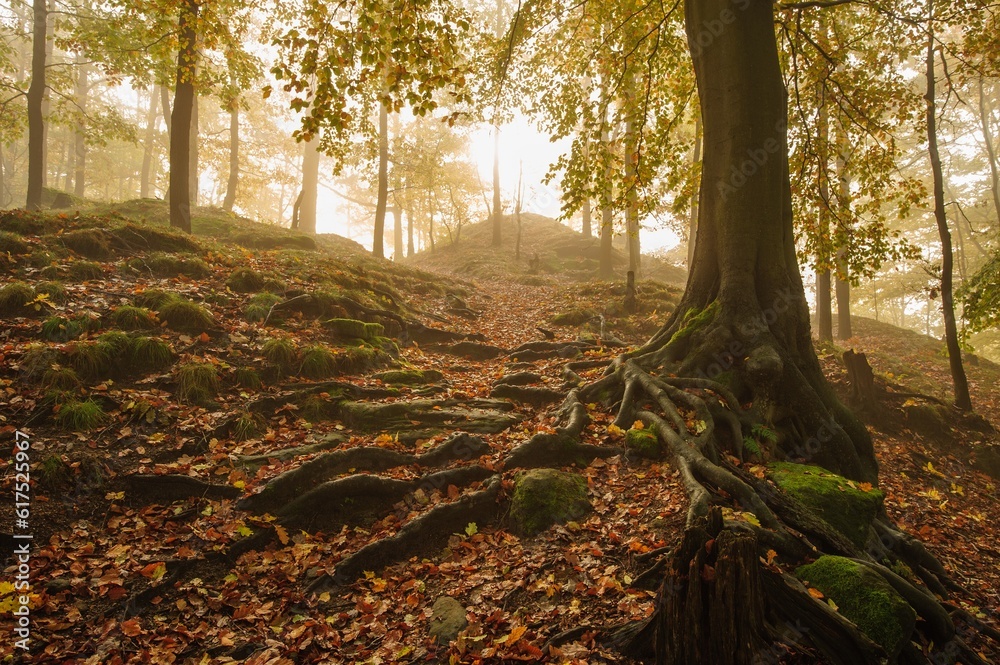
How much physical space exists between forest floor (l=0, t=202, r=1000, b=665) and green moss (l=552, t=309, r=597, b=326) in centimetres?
371

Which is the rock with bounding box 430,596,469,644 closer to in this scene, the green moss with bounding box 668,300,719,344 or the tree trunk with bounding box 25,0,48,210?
the green moss with bounding box 668,300,719,344

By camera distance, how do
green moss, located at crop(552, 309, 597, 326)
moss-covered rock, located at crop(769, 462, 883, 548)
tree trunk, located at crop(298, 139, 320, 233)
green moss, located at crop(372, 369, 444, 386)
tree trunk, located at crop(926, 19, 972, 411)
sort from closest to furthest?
moss-covered rock, located at crop(769, 462, 883, 548) → green moss, located at crop(372, 369, 444, 386) → tree trunk, located at crop(926, 19, 972, 411) → green moss, located at crop(552, 309, 597, 326) → tree trunk, located at crop(298, 139, 320, 233)

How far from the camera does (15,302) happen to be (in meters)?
6.72

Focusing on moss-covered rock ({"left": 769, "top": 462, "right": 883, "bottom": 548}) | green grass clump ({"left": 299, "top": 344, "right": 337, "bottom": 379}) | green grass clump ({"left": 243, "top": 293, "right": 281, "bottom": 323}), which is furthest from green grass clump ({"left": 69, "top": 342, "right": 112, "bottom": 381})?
moss-covered rock ({"left": 769, "top": 462, "right": 883, "bottom": 548})

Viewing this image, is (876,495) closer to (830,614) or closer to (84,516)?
(830,614)

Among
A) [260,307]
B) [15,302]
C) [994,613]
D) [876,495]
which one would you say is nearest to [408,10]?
→ [260,307]

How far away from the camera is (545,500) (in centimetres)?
491

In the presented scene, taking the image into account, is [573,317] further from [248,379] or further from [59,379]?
[59,379]

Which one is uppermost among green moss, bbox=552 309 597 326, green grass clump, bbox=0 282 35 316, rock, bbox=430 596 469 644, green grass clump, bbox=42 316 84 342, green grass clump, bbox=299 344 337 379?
green moss, bbox=552 309 597 326

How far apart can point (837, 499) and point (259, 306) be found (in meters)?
8.75

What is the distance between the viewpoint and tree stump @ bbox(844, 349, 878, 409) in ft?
29.9

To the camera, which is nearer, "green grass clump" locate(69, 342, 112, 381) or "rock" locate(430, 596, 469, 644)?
"rock" locate(430, 596, 469, 644)

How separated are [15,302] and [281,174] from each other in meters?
24.6

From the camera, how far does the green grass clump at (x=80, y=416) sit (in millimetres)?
5118
